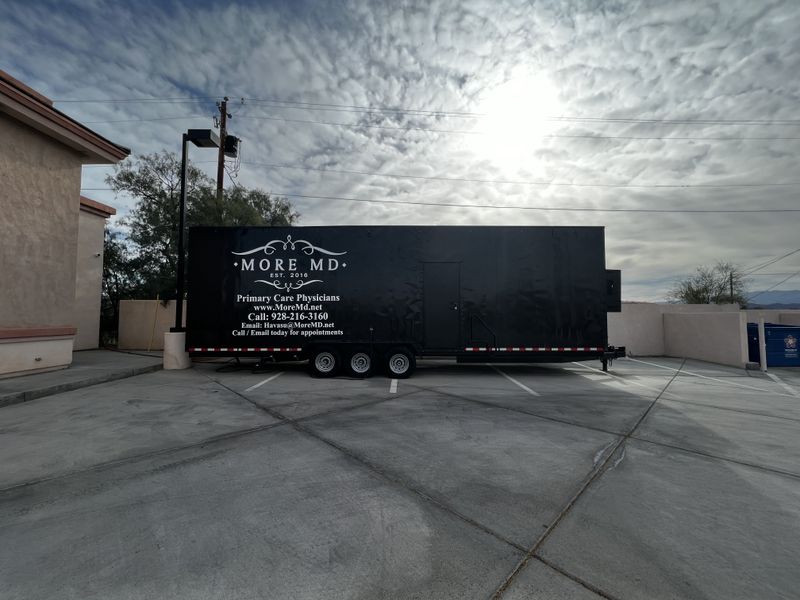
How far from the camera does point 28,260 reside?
8.88 meters

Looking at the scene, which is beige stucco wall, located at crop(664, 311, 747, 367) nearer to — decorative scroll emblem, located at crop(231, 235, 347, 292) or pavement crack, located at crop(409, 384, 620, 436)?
pavement crack, located at crop(409, 384, 620, 436)

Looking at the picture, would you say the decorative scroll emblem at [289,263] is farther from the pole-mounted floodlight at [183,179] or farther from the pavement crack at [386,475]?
the pavement crack at [386,475]

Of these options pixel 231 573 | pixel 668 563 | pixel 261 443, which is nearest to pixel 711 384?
pixel 668 563

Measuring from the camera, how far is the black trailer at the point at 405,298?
9258 millimetres

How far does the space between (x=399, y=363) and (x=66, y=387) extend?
716 centimetres

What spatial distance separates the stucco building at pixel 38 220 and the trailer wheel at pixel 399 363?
845 cm

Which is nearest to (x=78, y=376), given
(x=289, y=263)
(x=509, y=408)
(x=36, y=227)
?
(x=36, y=227)

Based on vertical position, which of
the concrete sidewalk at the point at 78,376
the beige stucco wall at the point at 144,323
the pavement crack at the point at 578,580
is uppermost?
the beige stucco wall at the point at 144,323

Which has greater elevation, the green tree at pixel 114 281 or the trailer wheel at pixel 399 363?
the green tree at pixel 114 281

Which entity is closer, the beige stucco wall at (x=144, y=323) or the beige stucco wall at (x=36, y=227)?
the beige stucco wall at (x=36, y=227)

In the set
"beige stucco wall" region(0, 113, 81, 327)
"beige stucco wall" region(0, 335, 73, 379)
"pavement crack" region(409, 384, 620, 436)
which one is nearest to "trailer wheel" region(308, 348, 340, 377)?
"pavement crack" region(409, 384, 620, 436)

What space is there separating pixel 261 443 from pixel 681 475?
Result: 471cm

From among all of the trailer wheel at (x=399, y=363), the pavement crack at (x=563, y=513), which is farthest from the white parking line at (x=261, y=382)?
the pavement crack at (x=563, y=513)

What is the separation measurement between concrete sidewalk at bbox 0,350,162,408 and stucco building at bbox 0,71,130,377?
2.25ft
